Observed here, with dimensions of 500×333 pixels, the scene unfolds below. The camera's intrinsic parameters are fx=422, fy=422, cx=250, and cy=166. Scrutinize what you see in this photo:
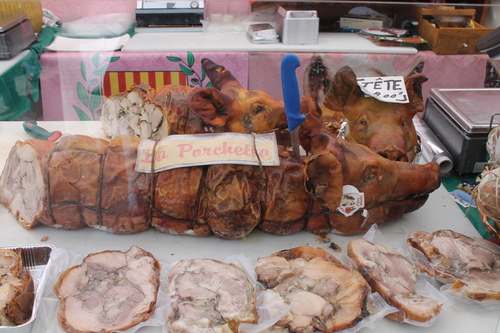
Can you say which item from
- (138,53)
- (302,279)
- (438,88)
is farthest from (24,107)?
(438,88)

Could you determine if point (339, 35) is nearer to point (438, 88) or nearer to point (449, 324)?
point (438, 88)

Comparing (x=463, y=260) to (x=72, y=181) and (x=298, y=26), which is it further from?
(x=298, y=26)

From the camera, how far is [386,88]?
69.9 inches

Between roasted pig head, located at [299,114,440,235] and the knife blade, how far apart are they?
0.12 metres

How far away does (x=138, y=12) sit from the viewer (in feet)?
7.40

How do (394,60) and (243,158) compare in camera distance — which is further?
(394,60)

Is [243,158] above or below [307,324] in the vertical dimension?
above

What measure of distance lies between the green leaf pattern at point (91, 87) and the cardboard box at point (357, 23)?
1.25 m

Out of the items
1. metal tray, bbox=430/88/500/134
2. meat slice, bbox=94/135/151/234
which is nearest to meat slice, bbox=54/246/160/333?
meat slice, bbox=94/135/151/234

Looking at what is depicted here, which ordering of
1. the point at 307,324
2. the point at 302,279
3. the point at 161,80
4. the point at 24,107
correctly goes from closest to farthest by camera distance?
1. the point at 307,324
2. the point at 302,279
3. the point at 24,107
4. the point at 161,80

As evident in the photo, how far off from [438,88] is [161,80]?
1530 mm

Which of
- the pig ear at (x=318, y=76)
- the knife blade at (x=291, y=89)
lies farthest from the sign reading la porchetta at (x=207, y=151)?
the pig ear at (x=318, y=76)

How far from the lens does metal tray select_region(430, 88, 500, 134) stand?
6.49 feet

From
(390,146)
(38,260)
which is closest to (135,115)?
(38,260)
